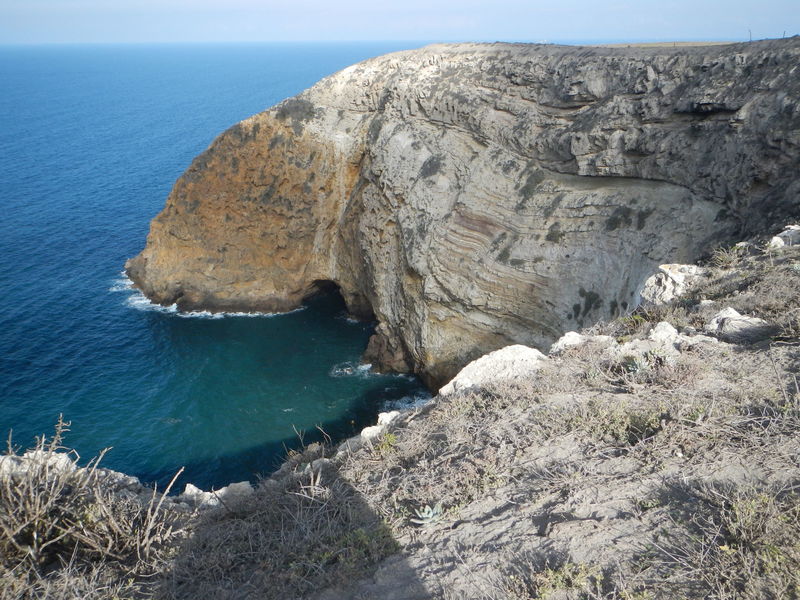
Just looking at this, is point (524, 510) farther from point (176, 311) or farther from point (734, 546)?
point (176, 311)

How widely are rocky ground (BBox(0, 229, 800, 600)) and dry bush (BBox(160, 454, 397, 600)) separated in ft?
0.08

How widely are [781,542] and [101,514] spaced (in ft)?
26.1

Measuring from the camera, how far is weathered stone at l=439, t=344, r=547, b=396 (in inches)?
445

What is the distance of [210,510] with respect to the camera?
907cm

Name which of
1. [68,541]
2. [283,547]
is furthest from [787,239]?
[68,541]

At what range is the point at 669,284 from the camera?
1536 cm

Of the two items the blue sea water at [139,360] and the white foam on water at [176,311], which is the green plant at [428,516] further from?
the white foam on water at [176,311]

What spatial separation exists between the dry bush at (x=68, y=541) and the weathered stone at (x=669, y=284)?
41.5 feet

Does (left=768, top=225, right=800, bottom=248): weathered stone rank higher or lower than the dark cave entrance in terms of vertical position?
higher

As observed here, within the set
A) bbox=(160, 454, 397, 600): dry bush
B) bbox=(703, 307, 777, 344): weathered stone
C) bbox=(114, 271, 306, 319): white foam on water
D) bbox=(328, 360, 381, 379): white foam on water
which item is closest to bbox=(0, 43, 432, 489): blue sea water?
bbox=(328, 360, 381, 379): white foam on water

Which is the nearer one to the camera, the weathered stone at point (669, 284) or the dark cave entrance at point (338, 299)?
the weathered stone at point (669, 284)

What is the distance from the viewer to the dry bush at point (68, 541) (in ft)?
21.8

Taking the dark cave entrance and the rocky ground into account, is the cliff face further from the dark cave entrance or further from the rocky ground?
the rocky ground

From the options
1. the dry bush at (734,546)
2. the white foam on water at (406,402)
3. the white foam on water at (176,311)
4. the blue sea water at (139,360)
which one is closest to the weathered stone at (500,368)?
the dry bush at (734,546)
